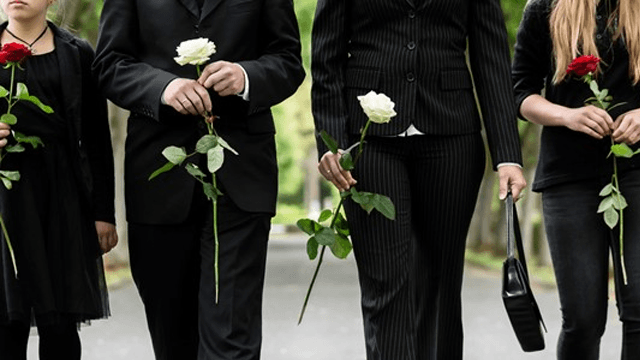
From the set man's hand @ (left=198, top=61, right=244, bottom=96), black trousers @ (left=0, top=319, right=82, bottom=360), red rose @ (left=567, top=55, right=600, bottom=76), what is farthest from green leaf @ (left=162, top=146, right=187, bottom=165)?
red rose @ (left=567, top=55, right=600, bottom=76)

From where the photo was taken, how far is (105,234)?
5855 millimetres

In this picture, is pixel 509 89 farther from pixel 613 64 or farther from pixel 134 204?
pixel 134 204

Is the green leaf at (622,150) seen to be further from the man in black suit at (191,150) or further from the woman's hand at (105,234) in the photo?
the woman's hand at (105,234)

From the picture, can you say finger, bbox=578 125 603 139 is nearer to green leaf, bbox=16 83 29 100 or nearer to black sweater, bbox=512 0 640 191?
black sweater, bbox=512 0 640 191

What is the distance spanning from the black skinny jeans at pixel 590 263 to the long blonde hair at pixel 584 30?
558 mm

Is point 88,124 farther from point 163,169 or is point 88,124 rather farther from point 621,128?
point 621,128

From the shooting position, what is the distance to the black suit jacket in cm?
532

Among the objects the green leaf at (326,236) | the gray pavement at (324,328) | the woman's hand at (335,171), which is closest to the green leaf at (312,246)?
the green leaf at (326,236)

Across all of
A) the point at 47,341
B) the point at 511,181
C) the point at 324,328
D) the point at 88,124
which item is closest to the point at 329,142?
the point at 511,181

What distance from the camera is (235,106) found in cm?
537

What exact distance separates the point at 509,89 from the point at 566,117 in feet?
1.07

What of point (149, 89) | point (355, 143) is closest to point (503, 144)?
point (355, 143)

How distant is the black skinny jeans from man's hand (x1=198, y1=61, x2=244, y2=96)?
170 centimetres

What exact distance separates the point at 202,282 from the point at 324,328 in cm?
732
